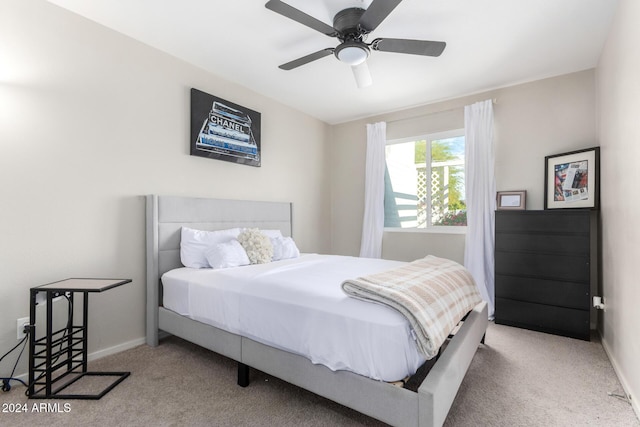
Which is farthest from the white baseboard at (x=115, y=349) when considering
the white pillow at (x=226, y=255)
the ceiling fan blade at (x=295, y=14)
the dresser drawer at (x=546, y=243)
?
the dresser drawer at (x=546, y=243)

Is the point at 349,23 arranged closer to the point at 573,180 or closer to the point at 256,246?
the point at 256,246

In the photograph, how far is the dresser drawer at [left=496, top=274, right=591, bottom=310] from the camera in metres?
2.72

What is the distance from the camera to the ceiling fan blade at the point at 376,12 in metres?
1.72

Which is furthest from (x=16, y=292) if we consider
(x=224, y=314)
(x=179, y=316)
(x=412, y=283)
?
(x=412, y=283)

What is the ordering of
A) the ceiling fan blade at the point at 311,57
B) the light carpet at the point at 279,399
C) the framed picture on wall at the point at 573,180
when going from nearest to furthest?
the light carpet at the point at 279,399 → the ceiling fan blade at the point at 311,57 → the framed picture on wall at the point at 573,180

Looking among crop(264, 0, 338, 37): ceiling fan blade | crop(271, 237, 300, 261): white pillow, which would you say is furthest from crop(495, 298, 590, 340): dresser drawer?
crop(264, 0, 338, 37): ceiling fan blade

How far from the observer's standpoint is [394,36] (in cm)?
251

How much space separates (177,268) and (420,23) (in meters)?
2.75

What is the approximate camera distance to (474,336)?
79.7 inches

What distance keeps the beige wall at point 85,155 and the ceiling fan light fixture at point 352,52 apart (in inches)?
61.4

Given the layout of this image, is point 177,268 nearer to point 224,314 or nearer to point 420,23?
point 224,314

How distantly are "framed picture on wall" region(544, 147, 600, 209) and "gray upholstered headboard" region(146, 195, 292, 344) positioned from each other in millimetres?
3138

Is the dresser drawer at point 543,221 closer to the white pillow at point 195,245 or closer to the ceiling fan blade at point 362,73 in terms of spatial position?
the ceiling fan blade at point 362,73

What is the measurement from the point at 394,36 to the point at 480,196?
77.6 inches
